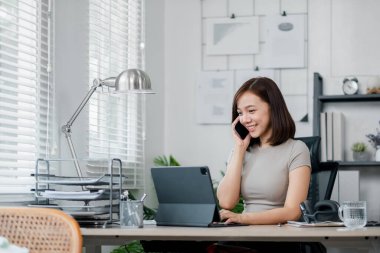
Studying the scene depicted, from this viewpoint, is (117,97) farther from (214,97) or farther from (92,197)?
(92,197)

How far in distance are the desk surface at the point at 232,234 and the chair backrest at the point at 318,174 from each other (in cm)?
129

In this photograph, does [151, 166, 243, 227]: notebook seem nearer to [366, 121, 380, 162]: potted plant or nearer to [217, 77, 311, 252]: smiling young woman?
[217, 77, 311, 252]: smiling young woman

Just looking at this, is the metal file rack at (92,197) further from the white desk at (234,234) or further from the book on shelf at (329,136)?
the book on shelf at (329,136)

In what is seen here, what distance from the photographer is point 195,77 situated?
5438mm

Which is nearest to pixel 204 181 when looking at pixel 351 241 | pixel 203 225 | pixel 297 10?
pixel 203 225

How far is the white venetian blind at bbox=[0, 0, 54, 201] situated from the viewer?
3152 mm

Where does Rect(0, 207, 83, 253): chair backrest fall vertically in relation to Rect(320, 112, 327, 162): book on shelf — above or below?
below

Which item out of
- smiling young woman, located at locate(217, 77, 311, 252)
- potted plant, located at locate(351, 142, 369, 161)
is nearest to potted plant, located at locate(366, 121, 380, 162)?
potted plant, located at locate(351, 142, 369, 161)

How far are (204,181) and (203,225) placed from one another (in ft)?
→ 0.51

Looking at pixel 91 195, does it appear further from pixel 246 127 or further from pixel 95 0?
pixel 95 0

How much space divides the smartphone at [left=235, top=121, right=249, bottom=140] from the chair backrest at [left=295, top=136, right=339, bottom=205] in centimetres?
77

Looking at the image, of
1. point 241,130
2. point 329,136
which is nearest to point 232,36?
point 329,136

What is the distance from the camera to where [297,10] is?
5262 millimetres

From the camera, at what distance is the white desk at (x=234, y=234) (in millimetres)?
2289
